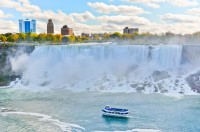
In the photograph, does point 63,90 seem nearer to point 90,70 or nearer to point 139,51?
point 90,70

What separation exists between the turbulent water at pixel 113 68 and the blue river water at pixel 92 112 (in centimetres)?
473

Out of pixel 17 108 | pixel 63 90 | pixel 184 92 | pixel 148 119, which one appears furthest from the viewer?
pixel 63 90

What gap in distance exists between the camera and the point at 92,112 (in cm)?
3338

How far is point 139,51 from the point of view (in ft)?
183

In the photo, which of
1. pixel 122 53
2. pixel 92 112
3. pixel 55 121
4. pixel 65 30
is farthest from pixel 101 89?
pixel 65 30

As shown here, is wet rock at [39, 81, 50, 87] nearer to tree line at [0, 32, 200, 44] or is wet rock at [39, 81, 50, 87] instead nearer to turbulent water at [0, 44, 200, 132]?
turbulent water at [0, 44, 200, 132]

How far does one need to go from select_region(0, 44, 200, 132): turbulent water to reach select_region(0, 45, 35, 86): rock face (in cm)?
83

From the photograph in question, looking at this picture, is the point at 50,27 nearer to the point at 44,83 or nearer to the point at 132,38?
the point at 132,38

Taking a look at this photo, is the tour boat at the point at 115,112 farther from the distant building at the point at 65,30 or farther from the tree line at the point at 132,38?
the distant building at the point at 65,30

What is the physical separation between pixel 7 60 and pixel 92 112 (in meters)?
27.5

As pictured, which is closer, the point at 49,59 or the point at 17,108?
the point at 17,108

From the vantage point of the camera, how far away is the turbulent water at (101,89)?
98.9ft

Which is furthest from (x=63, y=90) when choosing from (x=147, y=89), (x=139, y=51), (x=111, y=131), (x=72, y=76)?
(x=111, y=131)

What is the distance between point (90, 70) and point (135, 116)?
23.8m
